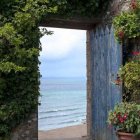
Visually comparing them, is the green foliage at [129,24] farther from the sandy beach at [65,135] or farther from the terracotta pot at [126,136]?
Result: the sandy beach at [65,135]

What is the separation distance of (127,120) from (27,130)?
218cm

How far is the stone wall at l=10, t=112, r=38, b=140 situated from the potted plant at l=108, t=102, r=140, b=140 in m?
1.75

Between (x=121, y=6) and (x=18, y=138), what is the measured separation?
3.21 meters

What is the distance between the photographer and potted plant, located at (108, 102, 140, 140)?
25.3 feet

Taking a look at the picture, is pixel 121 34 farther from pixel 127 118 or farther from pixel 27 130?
pixel 27 130

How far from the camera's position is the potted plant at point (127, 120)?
7719 millimetres

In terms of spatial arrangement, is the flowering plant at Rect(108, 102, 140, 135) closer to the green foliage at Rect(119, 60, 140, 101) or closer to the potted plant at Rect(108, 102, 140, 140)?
the potted plant at Rect(108, 102, 140, 140)

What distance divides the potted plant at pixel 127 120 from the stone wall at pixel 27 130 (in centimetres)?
175

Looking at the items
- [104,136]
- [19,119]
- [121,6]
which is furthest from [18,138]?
[121,6]

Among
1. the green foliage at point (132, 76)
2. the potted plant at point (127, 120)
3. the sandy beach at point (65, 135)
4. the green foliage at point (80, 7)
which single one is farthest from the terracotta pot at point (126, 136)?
the sandy beach at point (65, 135)

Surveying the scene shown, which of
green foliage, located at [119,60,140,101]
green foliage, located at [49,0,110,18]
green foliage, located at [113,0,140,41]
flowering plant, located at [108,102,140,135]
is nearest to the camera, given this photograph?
flowering plant, located at [108,102,140,135]

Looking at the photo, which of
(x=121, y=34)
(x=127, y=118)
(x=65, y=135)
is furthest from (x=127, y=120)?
(x=65, y=135)

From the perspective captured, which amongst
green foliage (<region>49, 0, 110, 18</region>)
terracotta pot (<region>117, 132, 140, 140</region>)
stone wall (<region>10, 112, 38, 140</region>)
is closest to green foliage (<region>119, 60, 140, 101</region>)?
terracotta pot (<region>117, 132, 140, 140</region>)

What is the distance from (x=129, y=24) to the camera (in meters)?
8.66
